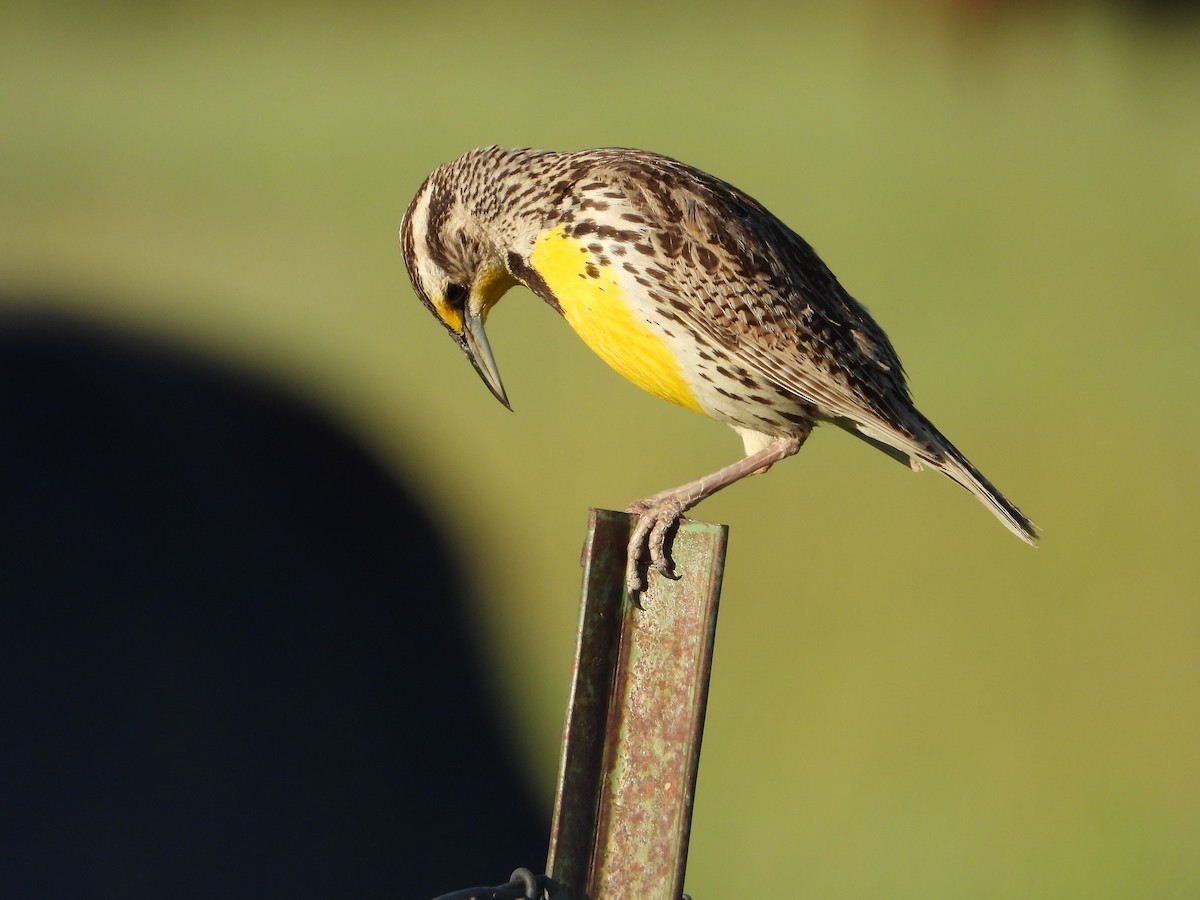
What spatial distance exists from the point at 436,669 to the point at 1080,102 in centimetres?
155

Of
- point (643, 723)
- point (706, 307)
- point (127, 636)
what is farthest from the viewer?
point (127, 636)

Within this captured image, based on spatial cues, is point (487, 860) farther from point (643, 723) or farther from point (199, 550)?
point (643, 723)

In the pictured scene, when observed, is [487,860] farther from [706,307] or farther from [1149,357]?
[1149,357]

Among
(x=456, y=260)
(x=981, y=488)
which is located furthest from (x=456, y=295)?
(x=981, y=488)

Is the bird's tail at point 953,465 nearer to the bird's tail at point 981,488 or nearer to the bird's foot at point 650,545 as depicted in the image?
the bird's tail at point 981,488

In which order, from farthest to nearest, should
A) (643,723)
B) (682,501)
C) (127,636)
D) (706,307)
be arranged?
(127,636), (706,307), (682,501), (643,723)

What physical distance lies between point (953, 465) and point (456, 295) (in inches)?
26.2

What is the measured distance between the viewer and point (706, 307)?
1.40 m

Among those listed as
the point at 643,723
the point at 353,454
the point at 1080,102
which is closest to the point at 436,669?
the point at 353,454

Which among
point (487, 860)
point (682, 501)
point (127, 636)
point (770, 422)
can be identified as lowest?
point (487, 860)

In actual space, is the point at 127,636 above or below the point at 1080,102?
below

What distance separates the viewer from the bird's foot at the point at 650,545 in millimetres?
1078

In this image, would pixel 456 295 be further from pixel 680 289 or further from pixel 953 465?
pixel 953 465

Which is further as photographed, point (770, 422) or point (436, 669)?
point (436, 669)
